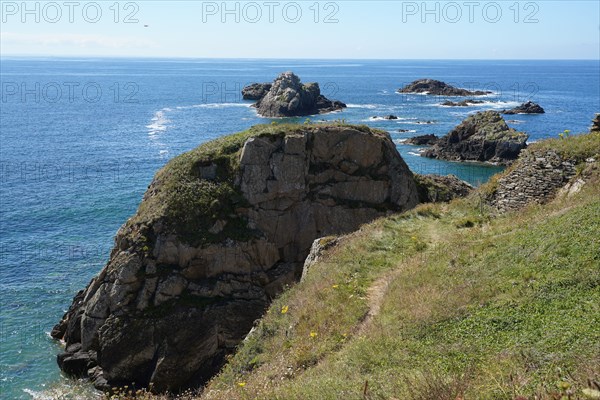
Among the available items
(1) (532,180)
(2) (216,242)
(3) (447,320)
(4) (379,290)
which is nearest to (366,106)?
(2) (216,242)

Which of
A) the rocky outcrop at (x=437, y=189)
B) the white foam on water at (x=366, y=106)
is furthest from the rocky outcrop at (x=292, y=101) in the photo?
the rocky outcrop at (x=437, y=189)

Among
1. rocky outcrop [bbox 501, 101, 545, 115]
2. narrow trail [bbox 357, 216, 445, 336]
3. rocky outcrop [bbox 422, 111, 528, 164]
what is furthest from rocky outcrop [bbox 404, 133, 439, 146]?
narrow trail [bbox 357, 216, 445, 336]

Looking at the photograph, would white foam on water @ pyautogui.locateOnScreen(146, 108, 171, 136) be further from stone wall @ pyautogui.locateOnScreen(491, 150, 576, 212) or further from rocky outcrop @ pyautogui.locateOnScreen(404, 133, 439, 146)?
stone wall @ pyautogui.locateOnScreen(491, 150, 576, 212)

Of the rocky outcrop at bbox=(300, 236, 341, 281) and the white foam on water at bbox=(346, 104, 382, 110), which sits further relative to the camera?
the white foam on water at bbox=(346, 104, 382, 110)

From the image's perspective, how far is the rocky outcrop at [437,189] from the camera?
36.0 m

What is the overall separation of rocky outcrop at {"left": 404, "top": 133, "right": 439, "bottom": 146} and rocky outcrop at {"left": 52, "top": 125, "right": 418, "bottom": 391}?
49046mm

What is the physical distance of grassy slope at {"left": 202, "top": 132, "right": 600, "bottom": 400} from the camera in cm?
984

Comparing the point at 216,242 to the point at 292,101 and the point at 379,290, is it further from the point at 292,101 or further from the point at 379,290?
the point at 292,101

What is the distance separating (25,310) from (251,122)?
7342 cm

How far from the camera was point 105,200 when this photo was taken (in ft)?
176

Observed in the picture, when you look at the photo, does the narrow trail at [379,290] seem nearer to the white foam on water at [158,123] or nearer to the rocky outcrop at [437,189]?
the rocky outcrop at [437,189]

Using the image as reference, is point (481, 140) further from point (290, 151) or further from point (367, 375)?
point (367, 375)

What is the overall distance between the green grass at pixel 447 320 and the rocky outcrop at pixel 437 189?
13.5 meters

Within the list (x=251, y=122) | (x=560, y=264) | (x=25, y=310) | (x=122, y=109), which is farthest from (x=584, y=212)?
(x=122, y=109)
